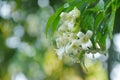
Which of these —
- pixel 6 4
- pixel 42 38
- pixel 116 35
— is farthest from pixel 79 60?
pixel 42 38

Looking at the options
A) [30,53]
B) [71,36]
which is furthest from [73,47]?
[30,53]

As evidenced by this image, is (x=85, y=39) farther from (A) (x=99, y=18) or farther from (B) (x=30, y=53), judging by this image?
(B) (x=30, y=53)

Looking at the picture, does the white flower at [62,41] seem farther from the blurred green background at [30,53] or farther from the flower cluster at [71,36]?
the blurred green background at [30,53]

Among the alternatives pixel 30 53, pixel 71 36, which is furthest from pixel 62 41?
pixel 30 53

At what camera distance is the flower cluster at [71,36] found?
3.02ft

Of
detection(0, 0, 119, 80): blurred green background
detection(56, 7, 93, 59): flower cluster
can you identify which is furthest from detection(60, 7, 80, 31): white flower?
detection(0, 0, 119, 80): blurred green background

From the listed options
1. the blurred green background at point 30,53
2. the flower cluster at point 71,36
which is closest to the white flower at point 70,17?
the flower cluster at point 71,36

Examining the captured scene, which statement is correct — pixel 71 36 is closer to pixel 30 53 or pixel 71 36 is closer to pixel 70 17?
pixel 70 17

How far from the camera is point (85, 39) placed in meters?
0.92

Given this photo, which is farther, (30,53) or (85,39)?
(30,53)

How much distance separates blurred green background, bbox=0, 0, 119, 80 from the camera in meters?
3.50

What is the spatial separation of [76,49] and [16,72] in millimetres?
2831

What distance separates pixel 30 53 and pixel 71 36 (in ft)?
9.45

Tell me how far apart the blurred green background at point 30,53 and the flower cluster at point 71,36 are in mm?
2395
